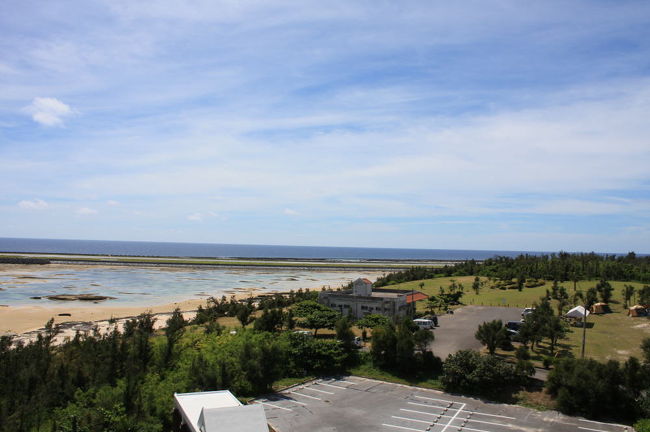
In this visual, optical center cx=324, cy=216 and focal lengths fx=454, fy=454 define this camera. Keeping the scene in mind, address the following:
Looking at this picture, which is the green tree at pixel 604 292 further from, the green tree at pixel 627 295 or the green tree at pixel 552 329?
the green tree at pixel 552 329

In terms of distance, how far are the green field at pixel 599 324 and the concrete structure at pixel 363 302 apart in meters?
9.30

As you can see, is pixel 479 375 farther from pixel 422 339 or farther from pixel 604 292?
pixel 604 292

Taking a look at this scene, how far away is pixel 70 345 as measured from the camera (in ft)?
102

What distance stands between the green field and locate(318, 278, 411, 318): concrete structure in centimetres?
930

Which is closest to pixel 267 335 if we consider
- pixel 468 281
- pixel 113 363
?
pixel 113 363

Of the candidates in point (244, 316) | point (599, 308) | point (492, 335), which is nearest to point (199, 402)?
point (492, 335)

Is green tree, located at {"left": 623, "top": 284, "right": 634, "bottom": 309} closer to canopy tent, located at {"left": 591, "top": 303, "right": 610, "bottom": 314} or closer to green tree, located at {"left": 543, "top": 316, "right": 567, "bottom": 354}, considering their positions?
canopy tent, located at {"left": 591, "top": 303, "right": 610, "bottom": 314}

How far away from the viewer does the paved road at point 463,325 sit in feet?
128

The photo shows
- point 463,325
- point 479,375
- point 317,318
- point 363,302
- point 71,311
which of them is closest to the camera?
point 479,375

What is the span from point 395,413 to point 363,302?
25.4 metres

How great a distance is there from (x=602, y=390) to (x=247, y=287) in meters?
81.3

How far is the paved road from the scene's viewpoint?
1542 inches

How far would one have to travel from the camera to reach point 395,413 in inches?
1037

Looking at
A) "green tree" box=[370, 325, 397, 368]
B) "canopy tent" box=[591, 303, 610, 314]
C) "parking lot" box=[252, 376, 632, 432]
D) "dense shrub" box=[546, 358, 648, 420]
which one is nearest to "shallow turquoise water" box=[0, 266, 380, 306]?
"green tree" box=[370, 325, 397, 368]
